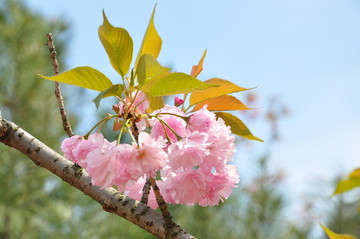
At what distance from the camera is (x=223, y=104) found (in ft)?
1.84

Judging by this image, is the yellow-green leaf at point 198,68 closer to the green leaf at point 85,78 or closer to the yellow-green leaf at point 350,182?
the green leaf at point 85,78

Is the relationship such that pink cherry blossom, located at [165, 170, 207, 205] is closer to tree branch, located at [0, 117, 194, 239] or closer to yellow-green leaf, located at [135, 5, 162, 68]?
tree branch, located at [0, 117, 194, 239]

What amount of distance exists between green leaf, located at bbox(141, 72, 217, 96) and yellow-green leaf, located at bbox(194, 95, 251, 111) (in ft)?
0.28

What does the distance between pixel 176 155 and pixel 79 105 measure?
13.3ft

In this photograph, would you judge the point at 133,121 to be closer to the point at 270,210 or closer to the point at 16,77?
the point at 270,210

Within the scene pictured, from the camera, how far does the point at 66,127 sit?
630 mm

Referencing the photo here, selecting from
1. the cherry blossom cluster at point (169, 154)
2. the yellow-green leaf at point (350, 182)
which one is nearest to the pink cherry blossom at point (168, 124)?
the cherry blossom cluster at point (169, 154)

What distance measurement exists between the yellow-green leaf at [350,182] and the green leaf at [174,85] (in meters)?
0.24

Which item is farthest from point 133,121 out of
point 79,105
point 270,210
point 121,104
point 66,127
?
point 79,105

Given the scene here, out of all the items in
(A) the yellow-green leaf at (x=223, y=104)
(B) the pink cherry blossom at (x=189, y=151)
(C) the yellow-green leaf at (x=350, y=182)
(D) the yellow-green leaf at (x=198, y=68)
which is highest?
(D) the yellow-green leaf at (x=198, y=68)

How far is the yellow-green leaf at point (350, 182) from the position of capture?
0.58 metres

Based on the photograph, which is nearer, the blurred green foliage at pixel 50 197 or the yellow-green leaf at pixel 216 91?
the yellow-green leaf at pixel 216 91

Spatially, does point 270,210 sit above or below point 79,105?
below

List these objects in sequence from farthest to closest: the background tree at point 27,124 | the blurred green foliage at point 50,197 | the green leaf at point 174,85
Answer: the background tree at point 27,124 → the blurred green foliage at point 50,197 → the green leaf at point 174,85
